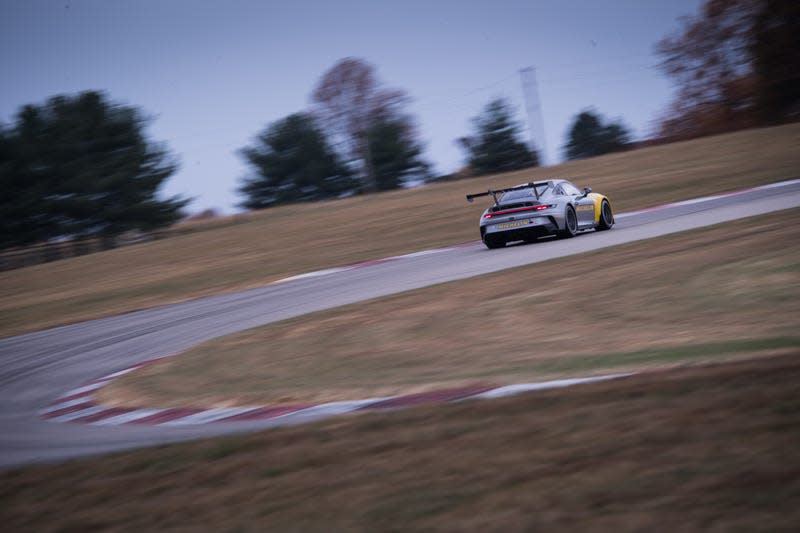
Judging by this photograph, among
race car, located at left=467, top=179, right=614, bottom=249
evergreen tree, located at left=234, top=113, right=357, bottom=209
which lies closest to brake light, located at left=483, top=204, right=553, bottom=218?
race car, located at left=467, top=179, right=614, bottom=249

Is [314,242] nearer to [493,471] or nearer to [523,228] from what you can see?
[523,228]

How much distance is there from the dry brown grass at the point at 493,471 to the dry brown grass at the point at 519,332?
150 cm

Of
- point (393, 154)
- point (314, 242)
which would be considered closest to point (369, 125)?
point (393, 154)

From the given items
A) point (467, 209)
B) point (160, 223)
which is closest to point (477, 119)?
point (160, 223)

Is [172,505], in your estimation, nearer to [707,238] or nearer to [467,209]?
A: [707,238]

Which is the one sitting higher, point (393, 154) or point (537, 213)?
point (393, 154)

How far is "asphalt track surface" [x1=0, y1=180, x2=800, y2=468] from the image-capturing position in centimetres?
632

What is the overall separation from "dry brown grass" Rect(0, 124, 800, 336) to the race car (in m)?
4.87

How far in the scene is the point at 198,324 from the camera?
13.0 metres

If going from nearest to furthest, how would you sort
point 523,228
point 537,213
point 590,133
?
1. point 537,213
2. point 523,228
3. point 590,133

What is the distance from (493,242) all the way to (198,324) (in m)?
6.63

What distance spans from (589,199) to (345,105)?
56.8m

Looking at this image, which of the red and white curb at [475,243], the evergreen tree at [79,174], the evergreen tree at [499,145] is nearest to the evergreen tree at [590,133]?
the evergreen tree at [499,145]

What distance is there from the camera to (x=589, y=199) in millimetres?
17375
